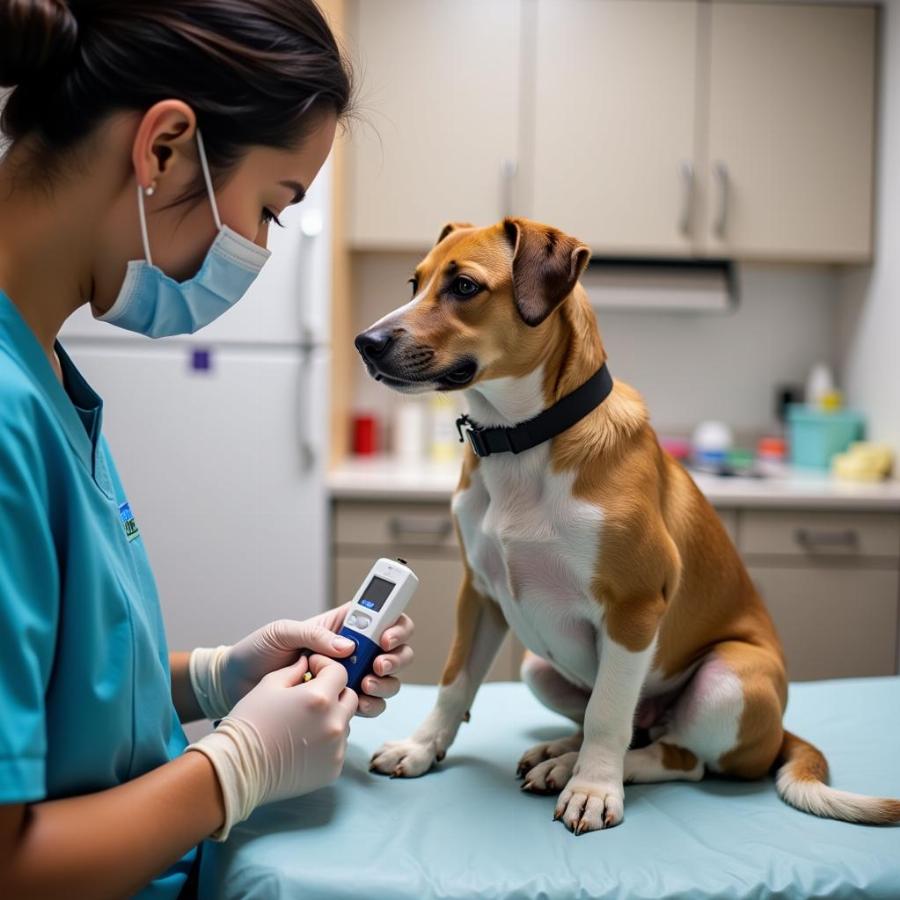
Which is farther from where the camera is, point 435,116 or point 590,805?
point 435,116

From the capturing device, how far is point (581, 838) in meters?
0.92

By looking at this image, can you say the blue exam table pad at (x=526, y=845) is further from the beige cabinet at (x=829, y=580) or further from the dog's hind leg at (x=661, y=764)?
the beige cabinet at (x=829, y=580)

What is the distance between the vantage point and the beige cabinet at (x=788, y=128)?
2.74m

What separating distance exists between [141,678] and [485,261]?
0.60 m

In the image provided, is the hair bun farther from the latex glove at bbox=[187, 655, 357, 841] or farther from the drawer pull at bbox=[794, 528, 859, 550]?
the drawer pull at bbox=[794, 528, 859, 550]

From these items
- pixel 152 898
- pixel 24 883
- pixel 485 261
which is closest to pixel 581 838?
pixel 152 898

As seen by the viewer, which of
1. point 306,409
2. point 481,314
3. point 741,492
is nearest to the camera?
point 481,314

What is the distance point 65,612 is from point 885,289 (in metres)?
2.67

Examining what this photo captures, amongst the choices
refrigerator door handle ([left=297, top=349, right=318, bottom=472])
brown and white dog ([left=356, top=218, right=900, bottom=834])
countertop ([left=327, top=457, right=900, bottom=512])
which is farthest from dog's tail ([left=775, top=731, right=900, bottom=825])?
refrigerator door handle ([left=297, top=349, right=318, bottom=472])

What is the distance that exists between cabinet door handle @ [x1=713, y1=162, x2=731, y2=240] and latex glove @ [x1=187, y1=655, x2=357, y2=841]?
2.25 meters

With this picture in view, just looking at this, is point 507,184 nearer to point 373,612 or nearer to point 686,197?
point 686,197

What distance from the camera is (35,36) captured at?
0.69m

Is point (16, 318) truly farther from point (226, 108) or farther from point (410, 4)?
point (410, 4)

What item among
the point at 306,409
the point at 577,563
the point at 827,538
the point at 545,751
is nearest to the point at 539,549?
the point at 577,563
